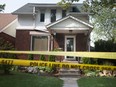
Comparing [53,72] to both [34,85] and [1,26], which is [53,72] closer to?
[34,85]

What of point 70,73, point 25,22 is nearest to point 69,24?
point 25,22

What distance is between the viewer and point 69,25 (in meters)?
24.7

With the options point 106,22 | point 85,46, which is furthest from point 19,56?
point 106,22

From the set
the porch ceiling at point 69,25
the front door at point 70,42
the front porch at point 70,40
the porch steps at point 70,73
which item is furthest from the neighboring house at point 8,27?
the porch steps at point 70,73

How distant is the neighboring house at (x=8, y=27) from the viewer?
1168 inches

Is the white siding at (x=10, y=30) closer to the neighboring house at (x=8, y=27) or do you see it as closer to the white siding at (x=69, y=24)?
the neighboring house at (x=8, y=27)

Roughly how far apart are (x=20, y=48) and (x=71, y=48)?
5.28 meters

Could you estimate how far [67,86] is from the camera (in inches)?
565

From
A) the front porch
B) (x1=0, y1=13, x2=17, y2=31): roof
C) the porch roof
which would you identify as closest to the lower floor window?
the front porch

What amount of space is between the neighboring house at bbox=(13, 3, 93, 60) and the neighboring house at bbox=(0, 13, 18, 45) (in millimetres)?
2062

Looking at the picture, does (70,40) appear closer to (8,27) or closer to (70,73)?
(70,73)

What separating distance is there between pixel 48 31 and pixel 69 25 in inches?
118

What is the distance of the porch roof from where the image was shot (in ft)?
79.7

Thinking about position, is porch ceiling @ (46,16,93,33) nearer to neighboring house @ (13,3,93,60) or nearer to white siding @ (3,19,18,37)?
neighboring house @ (13,3,93,60)
